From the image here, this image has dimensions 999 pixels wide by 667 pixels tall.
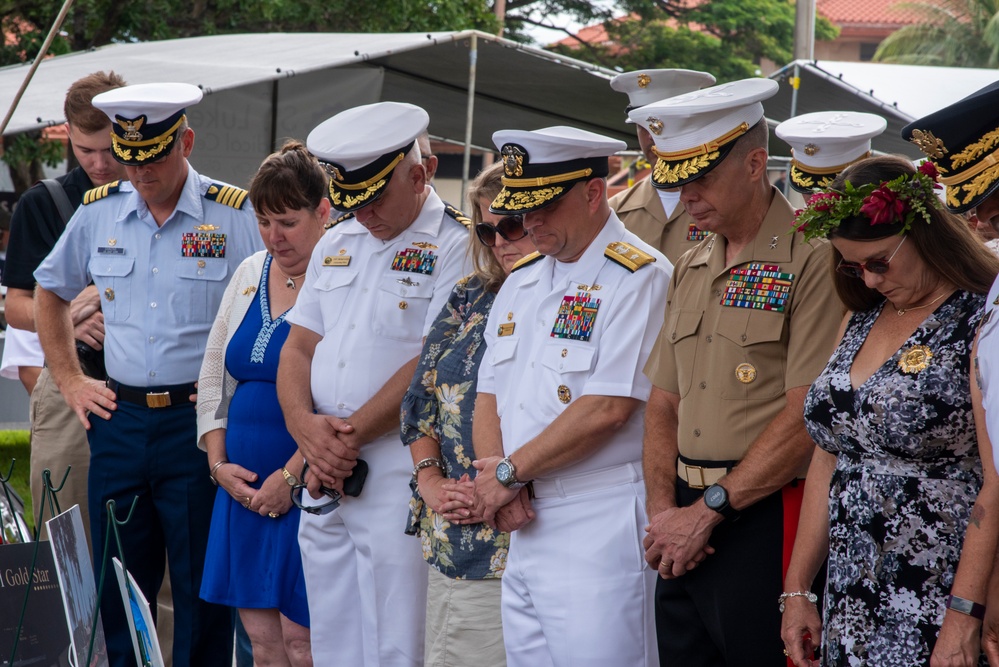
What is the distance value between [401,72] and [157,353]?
208 inches

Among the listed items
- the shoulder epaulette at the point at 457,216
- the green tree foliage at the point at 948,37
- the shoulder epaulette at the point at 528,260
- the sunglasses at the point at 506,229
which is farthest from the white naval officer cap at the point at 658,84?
the green tree foliage at the point at 948,37

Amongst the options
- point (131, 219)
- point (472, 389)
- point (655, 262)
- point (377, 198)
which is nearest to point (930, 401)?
point (655, 262)

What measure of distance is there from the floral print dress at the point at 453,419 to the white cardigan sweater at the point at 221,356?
79 centimetres

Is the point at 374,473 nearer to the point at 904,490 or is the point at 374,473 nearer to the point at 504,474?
the point at 504,474

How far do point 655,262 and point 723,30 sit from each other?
2263 centimetres

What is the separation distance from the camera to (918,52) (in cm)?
3131

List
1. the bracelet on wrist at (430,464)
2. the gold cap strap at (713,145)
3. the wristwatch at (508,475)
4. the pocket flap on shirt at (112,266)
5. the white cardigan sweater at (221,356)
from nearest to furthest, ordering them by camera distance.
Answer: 1. the gold cap strap at (713,145)
2. the wristwatch at (508,475)
3. the bracelet on wrist at (430,464)
4. the white cardigan sweater at (221,356)
5. the pocket flap on shirt at (112,266)

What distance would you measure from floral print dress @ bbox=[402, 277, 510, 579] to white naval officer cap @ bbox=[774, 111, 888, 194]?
155cm

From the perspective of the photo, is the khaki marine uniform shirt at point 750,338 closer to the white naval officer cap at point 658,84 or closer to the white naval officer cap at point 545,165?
the white naval officer cap at point 545,165

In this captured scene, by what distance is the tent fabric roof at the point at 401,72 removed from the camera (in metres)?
6.85

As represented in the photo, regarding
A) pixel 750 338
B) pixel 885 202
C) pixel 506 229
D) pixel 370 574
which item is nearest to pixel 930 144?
pixel 885 202

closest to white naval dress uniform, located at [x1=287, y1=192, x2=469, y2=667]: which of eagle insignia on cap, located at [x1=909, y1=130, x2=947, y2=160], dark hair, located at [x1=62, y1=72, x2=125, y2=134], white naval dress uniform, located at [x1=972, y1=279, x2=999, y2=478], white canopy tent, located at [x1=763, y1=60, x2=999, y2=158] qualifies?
dark hair, located at [x1=62, y1=72, x2=125, y2=134]

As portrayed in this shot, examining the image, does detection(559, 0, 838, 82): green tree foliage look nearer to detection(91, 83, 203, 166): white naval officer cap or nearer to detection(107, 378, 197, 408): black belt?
detection(91, 83, 203, 166): white naval officer cap

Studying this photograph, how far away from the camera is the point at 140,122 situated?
3.92 meters
